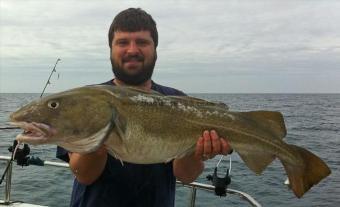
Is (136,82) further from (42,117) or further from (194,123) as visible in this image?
(42,117)

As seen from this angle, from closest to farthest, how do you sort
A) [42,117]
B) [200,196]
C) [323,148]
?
[42,117]
[200,196]
[323,148]

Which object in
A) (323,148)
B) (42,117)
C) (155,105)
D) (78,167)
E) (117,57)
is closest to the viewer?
(42,117)

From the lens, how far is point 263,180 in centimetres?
1666

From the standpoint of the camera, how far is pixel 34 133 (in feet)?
10.2

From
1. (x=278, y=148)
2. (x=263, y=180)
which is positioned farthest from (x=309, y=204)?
(x=278, y=148)

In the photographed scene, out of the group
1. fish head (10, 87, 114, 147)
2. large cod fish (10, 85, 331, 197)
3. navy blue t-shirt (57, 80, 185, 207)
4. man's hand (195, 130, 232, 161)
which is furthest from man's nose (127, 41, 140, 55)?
man's hand (195, 130, 232, 161)

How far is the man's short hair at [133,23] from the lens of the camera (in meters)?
4.13

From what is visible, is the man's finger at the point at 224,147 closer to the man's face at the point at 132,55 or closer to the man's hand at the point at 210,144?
the man's hand at the point at 210,144

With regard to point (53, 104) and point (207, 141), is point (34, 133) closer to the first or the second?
point (53, 104)

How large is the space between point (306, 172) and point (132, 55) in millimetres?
1732

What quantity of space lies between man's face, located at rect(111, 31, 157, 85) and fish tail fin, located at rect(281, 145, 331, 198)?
4.68ft

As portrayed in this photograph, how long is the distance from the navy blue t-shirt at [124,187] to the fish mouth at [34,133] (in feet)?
2.82

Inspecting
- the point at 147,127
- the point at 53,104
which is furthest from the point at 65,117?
the point at 147,127

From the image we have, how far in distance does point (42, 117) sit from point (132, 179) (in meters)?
1.08
